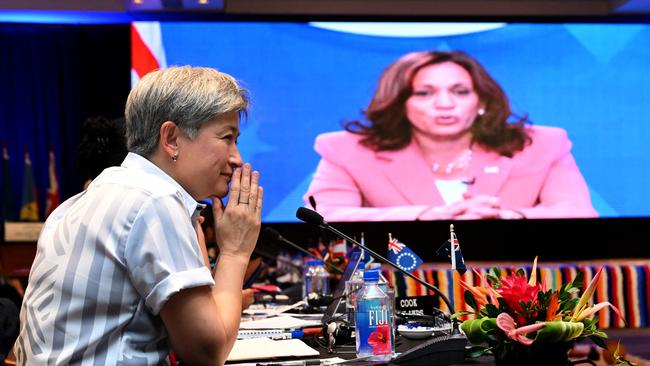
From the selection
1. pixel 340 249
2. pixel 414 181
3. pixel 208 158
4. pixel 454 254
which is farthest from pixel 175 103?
pixel 414 181

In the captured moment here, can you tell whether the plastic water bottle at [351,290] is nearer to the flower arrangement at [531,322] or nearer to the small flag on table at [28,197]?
the flower arrangement at [531,322]

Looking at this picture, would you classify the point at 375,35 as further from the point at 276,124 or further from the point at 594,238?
→ the point at 594,238

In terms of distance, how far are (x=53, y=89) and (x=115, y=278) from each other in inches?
190

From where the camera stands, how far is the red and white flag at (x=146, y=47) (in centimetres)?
554

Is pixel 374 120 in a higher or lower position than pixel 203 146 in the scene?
lower

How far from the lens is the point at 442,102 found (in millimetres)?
5645

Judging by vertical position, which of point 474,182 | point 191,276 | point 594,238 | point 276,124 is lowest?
point 594,238

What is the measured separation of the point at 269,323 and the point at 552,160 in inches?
148

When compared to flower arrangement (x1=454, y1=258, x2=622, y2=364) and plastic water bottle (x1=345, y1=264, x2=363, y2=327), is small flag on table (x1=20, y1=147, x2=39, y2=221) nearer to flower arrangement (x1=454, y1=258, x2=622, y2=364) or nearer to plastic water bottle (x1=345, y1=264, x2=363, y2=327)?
plastic water bottle (x1=345, y1=264, x2=363, y2=327)

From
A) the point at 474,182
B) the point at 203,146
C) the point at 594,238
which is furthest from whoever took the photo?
the point at 594,238

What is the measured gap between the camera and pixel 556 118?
5719mm

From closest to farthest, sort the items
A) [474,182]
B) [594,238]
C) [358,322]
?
[358,322] < [474,182] < [594,238]

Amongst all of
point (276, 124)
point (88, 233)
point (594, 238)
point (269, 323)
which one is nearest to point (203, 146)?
point (88, 233)

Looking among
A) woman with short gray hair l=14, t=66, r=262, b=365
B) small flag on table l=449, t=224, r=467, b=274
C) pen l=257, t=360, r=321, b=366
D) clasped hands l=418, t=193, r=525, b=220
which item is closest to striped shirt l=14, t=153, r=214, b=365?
woman with short gray hair l=14, t=66, r=262, b=365
